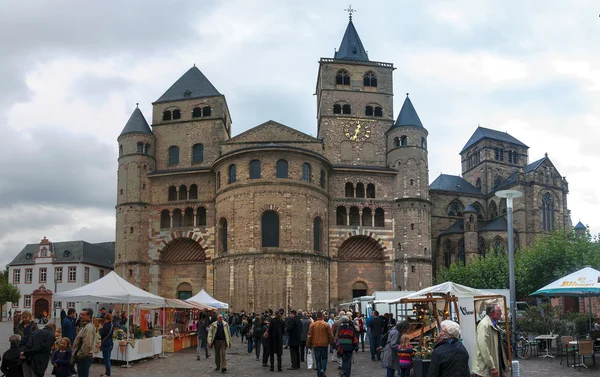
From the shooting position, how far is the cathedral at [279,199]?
46.2 m

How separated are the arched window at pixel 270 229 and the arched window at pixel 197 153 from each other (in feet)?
35.0

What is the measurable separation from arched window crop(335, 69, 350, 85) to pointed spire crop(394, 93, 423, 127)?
580cm

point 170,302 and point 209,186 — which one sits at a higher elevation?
point 209,186

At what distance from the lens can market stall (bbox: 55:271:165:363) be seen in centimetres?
2083

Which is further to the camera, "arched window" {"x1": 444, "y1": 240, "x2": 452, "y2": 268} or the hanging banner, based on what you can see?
"arched window" {"x1": 444, "y1": 240, "x2": 452, "y2": 268}

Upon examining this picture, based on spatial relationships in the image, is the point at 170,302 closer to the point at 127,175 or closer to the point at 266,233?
the point at 266,233

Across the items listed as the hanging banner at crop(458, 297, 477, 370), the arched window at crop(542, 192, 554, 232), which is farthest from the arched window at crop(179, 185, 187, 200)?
the hanging banner at crop(458, 297, 477, 370)

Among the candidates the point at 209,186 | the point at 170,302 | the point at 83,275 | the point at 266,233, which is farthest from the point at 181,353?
the point at 83,275

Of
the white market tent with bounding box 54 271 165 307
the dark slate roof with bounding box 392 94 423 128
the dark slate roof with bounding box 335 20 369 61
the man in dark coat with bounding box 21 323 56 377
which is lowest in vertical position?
the man in dark coat with bounding box 21 323 56 377

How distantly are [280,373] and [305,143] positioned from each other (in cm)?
3354

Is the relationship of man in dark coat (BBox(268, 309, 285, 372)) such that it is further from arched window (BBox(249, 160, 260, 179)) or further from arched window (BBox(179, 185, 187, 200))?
arched window (BBox(179, 185, 187, 200))

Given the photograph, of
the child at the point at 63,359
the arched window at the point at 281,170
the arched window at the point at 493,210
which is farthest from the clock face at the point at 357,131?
the child at the point at 63,359

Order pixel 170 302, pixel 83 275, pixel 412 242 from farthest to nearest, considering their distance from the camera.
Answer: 1. pixel 83 275
2. pixel 412 242
3. pixel 170 302

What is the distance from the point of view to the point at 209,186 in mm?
52156
